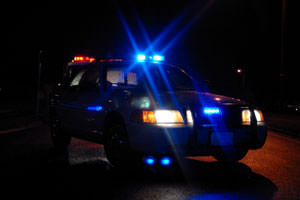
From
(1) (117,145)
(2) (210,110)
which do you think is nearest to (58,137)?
(1) (117,145)

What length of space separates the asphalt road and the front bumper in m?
0.45

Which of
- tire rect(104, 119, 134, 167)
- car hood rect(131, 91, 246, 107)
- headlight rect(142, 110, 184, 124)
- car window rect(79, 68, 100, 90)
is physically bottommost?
tire rect(104, 119, 134, 167)

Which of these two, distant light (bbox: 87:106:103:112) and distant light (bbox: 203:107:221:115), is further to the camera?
distant light (bbox: 87:106:103:112)

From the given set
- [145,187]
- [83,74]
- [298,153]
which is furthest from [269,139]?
[145,187]

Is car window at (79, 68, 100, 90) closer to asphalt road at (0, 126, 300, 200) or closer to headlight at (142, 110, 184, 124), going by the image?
asphalt road at (0, 126, 300, 200)

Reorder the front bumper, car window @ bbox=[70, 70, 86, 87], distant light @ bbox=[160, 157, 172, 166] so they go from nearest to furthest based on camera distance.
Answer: the front bumper, distant light @ bbox=[160, 157, 172, 166], car window @ bbox=[70, 70, 86, 87]

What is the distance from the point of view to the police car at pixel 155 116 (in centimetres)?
539

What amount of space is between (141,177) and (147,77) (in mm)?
1834

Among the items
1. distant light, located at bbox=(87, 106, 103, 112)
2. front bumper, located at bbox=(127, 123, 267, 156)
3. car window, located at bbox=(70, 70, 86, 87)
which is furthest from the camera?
car window, located at bbox=(70, 70, 86, 87)

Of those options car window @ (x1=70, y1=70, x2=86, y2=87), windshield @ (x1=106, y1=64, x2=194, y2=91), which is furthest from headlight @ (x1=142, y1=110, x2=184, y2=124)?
car window @ (x1=70, y1=70, x2=86, y2=87)

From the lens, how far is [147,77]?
6793 millimetres

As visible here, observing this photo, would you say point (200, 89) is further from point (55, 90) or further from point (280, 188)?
point (55, 90)

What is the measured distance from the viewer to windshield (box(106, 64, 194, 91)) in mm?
6695

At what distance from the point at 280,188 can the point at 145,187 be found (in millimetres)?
1729
